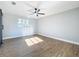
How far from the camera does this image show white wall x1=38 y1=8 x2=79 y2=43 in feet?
13.5

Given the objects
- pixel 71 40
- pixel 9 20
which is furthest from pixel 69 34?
pixel 9 20

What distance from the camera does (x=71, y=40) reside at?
439 cm

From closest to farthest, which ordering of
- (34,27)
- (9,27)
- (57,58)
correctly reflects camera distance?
(57,58) < (9,27) < (34,27)

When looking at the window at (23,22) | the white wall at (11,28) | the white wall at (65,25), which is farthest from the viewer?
the window at (23,22)

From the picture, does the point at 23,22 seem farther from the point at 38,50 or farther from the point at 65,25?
the point at 38,50

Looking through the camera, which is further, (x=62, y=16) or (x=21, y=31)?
(x=21, y=31)

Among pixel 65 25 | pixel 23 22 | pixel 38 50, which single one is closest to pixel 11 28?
pixel 23 22

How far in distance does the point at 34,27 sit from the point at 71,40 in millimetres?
4916

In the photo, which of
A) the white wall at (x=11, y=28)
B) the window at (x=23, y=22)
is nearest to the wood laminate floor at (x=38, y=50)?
the white wall at (x=11, y=28)

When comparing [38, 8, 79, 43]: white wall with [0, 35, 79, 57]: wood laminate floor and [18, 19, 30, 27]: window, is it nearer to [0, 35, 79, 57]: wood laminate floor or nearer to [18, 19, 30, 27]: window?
[0, 35, 79, 57]: wood laminate floor

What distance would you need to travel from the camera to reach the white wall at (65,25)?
411cm

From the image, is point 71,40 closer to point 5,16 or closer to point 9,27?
point 9,27

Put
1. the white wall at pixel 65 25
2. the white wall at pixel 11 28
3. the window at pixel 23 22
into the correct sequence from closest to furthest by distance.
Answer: the white wall at pixel 65 25 < the white wall at pixel 11 28 < the window at pixel 23 22

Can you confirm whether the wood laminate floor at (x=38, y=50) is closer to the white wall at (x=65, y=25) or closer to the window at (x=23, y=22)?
the white wall at (x=65, y=25)
